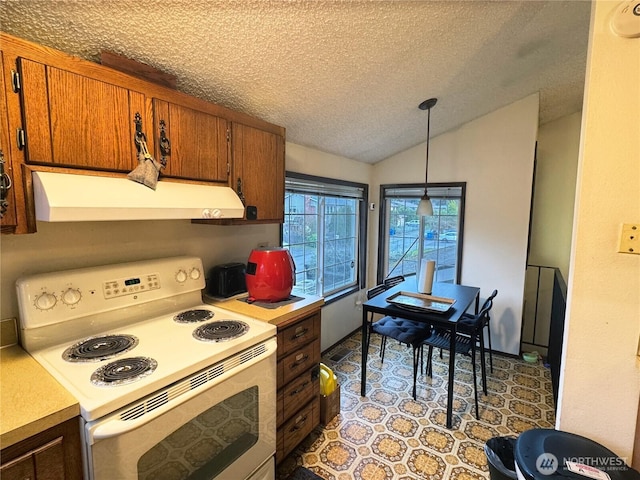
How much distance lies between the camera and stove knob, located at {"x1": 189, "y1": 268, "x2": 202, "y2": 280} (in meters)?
1.80

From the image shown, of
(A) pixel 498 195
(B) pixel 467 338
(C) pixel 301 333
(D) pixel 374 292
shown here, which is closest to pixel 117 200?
(C) pixel 301 333

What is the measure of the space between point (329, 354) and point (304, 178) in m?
1.82

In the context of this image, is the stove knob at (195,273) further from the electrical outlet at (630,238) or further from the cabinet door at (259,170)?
the electrical outlet at (630,238)

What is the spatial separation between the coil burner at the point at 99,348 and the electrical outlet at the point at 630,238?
→ 1.99 m

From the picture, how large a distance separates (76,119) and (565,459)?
2176 millimetres

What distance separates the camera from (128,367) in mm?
1131

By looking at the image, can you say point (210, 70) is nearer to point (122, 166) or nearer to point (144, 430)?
point (122, 166)

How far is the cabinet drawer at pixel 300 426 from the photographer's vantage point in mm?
1795

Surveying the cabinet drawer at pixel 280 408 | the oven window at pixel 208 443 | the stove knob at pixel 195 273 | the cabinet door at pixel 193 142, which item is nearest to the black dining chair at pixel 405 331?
the cabinet drawer at pixel 280 408

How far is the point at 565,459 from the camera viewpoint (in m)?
1.13

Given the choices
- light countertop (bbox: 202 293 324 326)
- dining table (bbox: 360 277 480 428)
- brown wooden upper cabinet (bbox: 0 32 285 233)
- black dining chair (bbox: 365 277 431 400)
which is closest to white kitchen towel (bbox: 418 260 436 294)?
dining table (bbox: 360 277 480 428)

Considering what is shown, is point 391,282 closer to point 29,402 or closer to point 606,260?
point 606,260

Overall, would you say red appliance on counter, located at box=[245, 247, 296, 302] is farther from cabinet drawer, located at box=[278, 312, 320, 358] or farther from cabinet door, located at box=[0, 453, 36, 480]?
cabinet door, located at box=[0, 453, 36, 480]

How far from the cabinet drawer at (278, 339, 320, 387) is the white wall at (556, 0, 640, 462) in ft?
4.15
